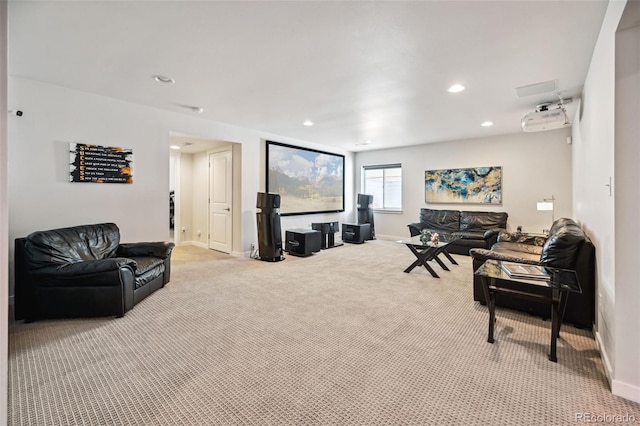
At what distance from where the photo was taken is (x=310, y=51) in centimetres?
262

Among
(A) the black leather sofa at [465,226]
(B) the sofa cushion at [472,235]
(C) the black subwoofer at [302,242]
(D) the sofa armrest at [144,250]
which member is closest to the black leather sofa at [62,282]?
(D) the sofa armrest at [144,250]

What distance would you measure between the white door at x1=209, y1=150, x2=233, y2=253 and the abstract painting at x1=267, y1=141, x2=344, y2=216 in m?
0.83

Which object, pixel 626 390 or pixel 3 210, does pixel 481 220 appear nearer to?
pixel 626 390

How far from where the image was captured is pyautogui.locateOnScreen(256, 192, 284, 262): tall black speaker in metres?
5.25

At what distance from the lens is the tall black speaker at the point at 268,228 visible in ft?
17.2

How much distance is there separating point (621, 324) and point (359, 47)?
2.71 meters

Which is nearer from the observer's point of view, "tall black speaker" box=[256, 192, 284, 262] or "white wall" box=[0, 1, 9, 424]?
"white wall" box=[0, 1, 9, 424]

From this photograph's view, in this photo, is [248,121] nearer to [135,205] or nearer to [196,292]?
[135,205]

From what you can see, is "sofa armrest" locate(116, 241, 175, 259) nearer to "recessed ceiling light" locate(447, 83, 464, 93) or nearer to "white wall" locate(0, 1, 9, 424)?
"white wall" locate(0, 1, 9, 424)

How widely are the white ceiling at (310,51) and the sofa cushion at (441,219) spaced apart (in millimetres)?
2725

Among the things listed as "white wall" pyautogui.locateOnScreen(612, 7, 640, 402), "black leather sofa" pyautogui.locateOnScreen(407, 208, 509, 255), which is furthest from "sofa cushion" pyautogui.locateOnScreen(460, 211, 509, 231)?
"white wall" pyautogui.locateOnScreen(612, 7, 640, 402)

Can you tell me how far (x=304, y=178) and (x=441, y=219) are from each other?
3327mm

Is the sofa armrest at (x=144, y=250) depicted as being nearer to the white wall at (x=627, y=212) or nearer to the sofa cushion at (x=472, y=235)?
the white wall at (x=627, y=212)

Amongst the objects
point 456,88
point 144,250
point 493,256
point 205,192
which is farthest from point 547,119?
point 205,192
